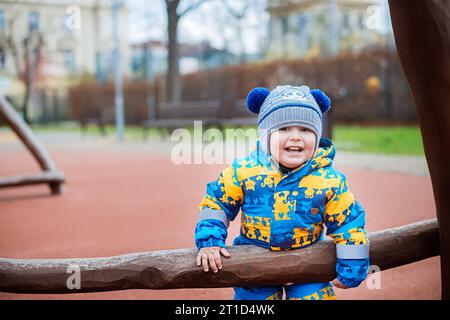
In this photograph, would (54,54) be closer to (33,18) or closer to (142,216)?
(33,18)

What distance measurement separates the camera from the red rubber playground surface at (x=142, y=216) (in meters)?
2.69

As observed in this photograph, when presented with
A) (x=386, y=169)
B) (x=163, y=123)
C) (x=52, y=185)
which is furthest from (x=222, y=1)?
(x=52, y=185)

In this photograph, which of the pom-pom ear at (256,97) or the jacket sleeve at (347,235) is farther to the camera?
the pom-pom ear at (256,97)

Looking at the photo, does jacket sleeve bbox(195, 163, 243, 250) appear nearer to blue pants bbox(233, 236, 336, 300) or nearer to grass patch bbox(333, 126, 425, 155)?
blue pants bbox(233, 236, 336, 300)

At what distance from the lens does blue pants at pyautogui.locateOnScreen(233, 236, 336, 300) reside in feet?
5.47

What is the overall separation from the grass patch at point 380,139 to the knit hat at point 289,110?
7.21 meters

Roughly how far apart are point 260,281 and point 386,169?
5594 mm

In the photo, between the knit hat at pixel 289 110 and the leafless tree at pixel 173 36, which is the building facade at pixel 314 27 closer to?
the leafless tree at pixel 173 36

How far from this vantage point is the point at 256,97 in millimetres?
1720

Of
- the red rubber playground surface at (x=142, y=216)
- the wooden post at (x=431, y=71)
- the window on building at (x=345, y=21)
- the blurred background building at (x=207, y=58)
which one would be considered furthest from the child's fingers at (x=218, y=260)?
the window on building at (x=345, y=21)

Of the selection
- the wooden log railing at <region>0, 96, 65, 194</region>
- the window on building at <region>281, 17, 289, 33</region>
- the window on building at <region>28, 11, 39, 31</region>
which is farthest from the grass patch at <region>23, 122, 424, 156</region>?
the window on building at <region>281, 17, 289, 33</region>

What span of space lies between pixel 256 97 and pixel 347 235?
0.49 m

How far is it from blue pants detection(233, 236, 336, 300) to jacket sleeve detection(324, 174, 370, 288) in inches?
4.6
